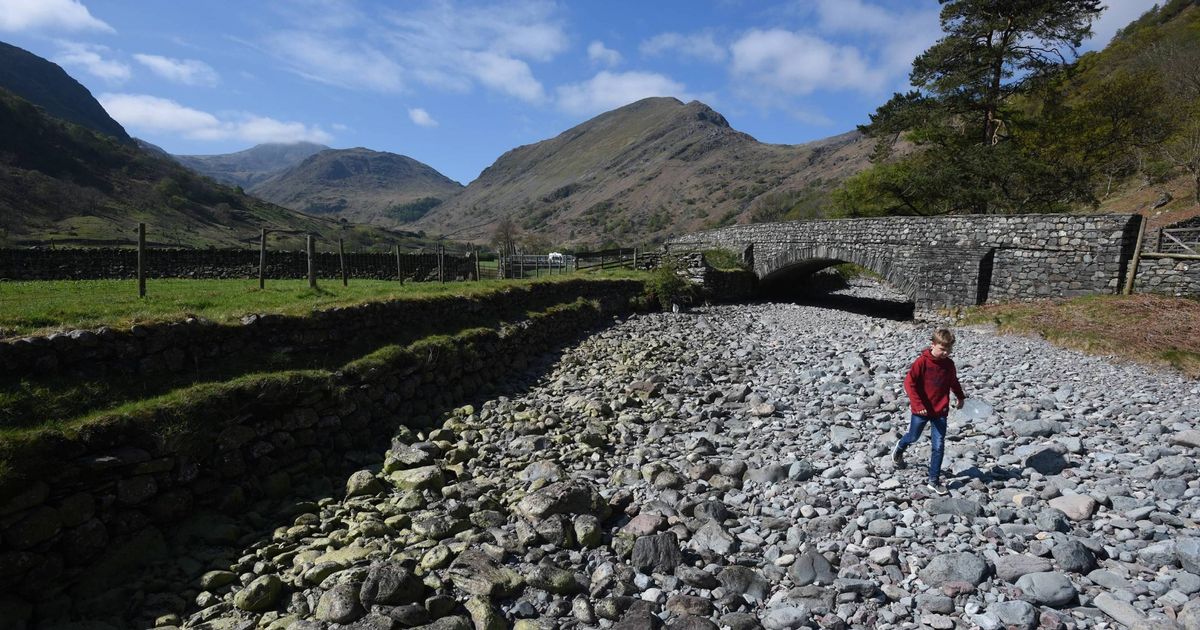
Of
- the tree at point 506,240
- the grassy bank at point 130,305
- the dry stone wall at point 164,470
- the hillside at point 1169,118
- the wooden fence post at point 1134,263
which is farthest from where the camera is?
the tree at point 506,240

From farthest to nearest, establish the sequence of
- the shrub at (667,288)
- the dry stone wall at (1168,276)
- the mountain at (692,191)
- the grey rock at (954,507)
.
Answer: the mountain at (692,191), the shrub at (667,288), the dry stone wall at (1168,276), the grey rock at (954,507)

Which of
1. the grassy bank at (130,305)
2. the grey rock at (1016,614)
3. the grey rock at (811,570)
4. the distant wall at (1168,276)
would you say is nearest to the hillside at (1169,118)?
the distant wall at (1168,276)

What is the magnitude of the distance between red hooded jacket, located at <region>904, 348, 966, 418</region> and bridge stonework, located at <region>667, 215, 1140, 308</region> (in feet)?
48.4

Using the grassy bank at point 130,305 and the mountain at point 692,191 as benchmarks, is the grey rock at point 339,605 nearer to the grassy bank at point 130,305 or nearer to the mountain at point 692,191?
the grassy bank at point 130,305

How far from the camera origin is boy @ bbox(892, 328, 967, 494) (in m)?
7.11

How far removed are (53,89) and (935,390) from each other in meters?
265

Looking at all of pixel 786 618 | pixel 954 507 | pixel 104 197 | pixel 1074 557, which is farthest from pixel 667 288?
pixel 104 197

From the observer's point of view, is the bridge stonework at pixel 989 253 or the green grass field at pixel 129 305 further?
the bridge stonework at pixel 989 253

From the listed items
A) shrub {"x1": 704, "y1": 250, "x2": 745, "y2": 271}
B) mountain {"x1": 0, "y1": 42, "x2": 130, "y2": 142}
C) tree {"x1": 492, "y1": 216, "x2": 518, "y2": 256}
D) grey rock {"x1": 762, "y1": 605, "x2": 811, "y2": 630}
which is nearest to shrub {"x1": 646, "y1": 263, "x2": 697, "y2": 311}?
shrub {"x1": 704, "y1": 250, "x2": 745, "y2": 271}

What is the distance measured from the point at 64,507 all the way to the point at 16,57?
27146cm

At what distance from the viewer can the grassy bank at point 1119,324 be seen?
462 inches

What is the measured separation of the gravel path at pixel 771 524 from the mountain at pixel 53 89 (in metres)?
221

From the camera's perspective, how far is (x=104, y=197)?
82.1 meters

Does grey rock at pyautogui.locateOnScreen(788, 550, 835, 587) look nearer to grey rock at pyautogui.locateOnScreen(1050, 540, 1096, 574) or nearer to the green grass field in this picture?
grey rock at pyautogui.locateOnScreen(1050, 540, 1096, 574)
